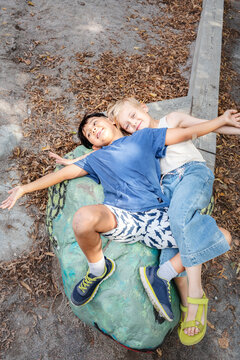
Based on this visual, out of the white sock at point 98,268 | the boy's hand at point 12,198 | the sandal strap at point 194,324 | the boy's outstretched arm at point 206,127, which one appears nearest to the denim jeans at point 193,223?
the boy's outstretched arm at point 206,127

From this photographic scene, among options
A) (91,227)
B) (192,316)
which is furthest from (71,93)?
(192,316)

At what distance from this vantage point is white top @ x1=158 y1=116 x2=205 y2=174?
3.12 meters

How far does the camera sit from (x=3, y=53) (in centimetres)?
557

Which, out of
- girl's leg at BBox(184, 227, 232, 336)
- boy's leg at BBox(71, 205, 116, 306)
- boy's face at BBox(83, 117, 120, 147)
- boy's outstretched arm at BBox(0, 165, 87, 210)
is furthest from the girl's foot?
boy's face at BBox(83, 117, 120, 147)

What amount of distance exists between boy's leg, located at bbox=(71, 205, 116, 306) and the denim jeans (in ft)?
1.78

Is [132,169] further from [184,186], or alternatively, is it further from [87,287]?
[87,287]

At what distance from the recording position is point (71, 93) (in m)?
5.26

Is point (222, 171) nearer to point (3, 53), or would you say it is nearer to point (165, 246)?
point (165, 246)

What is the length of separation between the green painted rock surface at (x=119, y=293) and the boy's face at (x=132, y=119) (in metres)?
0.78

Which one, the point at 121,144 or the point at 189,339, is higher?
the point at 121,144

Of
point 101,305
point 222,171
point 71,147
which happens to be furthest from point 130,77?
point 101,305

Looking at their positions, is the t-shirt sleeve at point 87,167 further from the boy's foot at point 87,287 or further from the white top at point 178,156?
the boy's foot at point 87,287

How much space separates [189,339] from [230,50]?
Result: 6597 mm

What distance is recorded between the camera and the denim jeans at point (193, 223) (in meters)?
2.52
